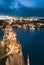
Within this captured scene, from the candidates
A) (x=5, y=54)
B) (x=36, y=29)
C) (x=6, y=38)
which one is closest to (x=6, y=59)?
(x=5, y=54)

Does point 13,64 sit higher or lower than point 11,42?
lower

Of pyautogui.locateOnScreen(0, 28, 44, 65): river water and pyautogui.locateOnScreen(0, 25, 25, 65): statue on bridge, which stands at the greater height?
pyautogui.locateOnScreen(0, 25, 25, 65): statue on bridge

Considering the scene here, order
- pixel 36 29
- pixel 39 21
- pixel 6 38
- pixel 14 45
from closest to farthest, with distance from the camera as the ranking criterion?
pixel 14 45, pixel 6 38, pixel 39 21, pixel 36 29

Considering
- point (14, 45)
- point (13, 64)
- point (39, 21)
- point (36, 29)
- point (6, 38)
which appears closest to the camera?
point (13, 64)

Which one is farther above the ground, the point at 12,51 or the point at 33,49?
the point at 12,51

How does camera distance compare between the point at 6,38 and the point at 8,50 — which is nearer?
the point at 8,50

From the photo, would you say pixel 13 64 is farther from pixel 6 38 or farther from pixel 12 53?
pixel 6 38

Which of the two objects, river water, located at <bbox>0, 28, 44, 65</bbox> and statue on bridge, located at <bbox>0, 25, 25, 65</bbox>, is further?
river water, located at <bbox>0, 28, 44, 65</bbox>

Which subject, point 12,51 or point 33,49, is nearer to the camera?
point 12,51

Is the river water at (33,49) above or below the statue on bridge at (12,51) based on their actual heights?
below

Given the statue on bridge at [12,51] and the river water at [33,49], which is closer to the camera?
the statue on bridge at [12,51]
